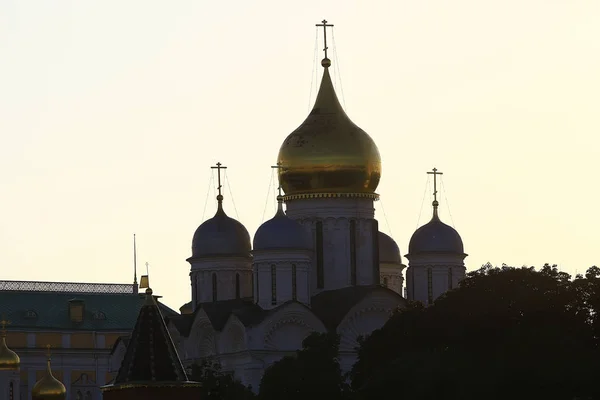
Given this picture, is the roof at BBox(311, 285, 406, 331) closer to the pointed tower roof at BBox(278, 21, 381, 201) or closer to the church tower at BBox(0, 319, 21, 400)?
the pointed tower roof at BBox(278, 21, 381, 201)

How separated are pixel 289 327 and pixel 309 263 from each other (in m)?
2.60

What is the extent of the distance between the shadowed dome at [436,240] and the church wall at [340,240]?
222cm

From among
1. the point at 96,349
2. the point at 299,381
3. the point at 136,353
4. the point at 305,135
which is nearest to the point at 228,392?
the point at 299,381

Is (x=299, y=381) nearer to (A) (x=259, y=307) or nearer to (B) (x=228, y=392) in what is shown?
(B) (x=228, y=392)

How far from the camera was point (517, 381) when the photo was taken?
192 feet

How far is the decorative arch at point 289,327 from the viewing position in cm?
8062

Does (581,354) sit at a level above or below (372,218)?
below

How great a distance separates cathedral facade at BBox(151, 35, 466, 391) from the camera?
266 ft

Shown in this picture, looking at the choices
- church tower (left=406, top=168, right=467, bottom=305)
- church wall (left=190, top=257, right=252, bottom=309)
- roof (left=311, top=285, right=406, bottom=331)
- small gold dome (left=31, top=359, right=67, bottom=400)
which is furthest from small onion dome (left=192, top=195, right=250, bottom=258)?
small gold dome (left=31, top=359, right=67, bottom=400)

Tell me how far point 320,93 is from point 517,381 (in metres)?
28.6

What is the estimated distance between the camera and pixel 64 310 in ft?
394

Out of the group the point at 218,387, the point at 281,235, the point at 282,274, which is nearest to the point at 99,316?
the point at 282,274

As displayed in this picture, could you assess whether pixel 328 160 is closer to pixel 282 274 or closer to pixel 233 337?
pixel 282 274

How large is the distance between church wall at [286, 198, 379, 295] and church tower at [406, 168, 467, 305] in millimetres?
2065
